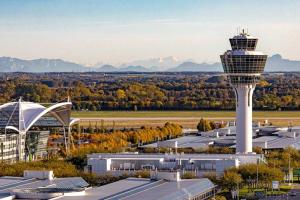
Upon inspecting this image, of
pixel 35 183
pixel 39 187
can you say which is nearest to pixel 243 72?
pixel 35 183

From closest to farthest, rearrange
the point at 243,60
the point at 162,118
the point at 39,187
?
the point at 39,187 → the point at 243,60 → the point at 162,118

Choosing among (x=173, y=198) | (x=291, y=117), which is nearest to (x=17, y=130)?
(x=173, y=198)

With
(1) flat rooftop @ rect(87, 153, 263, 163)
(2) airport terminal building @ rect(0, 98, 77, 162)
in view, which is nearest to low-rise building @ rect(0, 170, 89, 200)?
(1) flat rooftop @ rect(87, 153, 263, 163)

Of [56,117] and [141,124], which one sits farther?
[141,124]

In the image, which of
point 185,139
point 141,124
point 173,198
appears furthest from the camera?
point 141,124

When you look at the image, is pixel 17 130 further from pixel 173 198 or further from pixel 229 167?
pixel 173 198

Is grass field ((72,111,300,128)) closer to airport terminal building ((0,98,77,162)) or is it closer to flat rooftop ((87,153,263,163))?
airport terminal building ((0,98,77,162))

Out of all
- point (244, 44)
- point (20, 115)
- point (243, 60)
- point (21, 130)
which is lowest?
point (21, 130)

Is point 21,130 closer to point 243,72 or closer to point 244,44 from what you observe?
point 243,72
